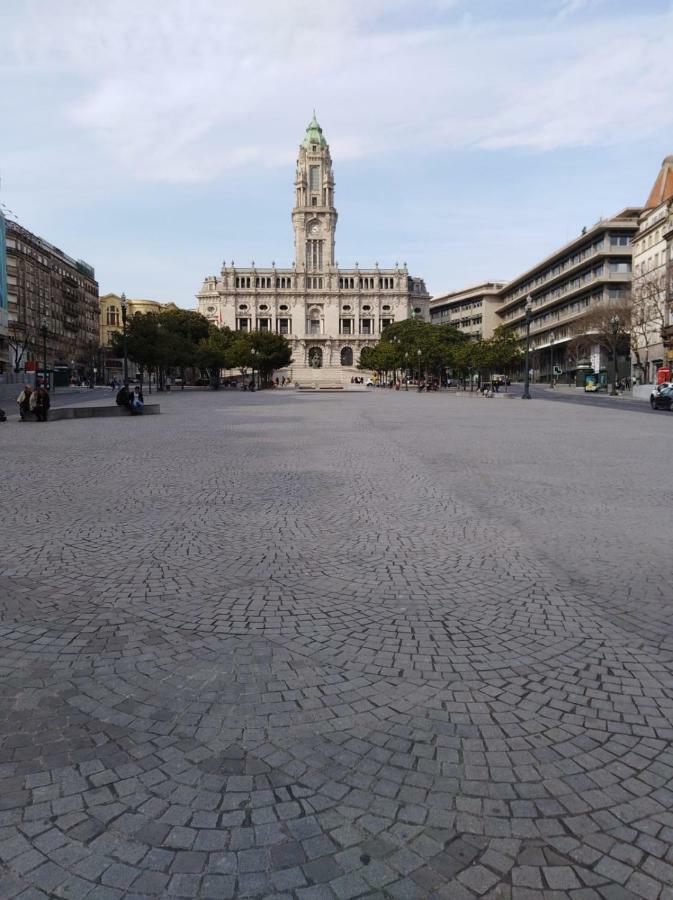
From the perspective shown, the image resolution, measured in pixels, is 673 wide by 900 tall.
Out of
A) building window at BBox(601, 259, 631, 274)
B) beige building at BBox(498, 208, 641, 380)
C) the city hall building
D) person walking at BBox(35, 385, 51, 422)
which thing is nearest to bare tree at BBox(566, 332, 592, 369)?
beige building at BBox(498, 208, 641, 380)

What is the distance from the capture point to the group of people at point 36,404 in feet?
76.9

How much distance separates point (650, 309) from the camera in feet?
181

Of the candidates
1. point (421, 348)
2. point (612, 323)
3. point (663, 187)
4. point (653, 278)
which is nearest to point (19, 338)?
point (421, 348)

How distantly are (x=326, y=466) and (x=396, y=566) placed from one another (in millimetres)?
6352

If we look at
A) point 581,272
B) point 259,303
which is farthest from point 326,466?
point 259,303

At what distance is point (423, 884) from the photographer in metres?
2.22

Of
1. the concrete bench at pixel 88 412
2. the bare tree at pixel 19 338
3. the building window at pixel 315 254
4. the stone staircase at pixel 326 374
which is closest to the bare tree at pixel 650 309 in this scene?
the concrete bench at pixel 88 412

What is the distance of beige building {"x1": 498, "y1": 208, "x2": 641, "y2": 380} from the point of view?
69.8 meters

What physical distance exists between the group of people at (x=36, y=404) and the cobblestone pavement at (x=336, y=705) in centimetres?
1715

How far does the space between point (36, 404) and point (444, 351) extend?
56948mm

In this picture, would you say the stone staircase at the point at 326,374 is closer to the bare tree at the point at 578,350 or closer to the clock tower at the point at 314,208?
the clock tower at the point at 314,208

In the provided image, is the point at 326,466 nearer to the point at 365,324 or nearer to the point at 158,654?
the point at 158,654

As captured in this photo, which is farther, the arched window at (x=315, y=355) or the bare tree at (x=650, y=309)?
the arched window at (x=315, y=355)

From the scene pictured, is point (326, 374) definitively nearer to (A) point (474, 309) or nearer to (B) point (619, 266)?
(A) point (474, 309)
